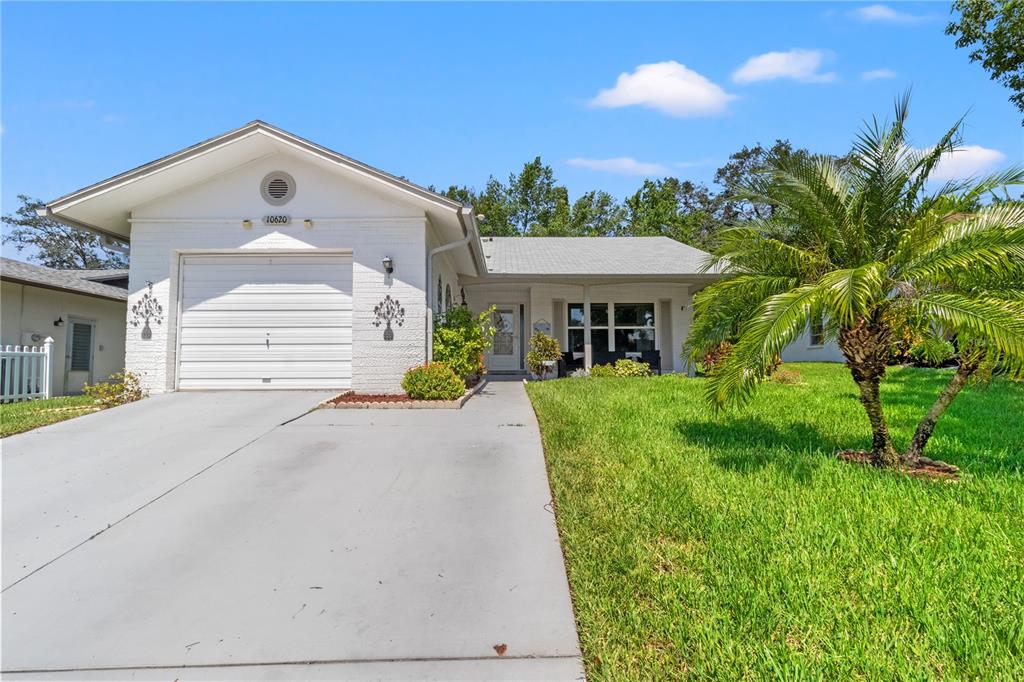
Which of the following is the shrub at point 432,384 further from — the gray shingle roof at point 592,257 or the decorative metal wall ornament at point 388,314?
the gray shingle roof at point 592,257

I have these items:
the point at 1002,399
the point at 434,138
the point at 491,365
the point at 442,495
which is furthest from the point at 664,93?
the point at 442,495

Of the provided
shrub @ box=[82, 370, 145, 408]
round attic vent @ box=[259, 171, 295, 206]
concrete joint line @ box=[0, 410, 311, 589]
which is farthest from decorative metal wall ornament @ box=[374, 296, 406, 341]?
shrub @ box=[82, 370, 145, 408]

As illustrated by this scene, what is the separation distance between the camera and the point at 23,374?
9781mm

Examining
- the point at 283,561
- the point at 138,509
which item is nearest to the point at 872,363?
the point at 283,561

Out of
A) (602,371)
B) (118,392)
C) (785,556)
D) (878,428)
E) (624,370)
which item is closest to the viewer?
(785,556)

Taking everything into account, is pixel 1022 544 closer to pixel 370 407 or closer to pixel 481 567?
pixel 481 567

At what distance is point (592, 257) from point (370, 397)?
9.51 m

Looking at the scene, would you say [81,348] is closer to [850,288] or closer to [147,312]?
[147,312]

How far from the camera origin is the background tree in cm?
3656

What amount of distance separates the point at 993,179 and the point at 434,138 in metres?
15.5

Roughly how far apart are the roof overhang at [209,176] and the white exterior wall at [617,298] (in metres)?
6.72

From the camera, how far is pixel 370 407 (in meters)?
7.89

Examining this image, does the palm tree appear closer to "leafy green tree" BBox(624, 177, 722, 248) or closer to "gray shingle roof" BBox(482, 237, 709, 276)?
"gray shingle roof" BBox(482, 237, 709, 276)

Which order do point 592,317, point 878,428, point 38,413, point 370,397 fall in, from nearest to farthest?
point 878,428, point 38,413, point 370,397, point 592,317
